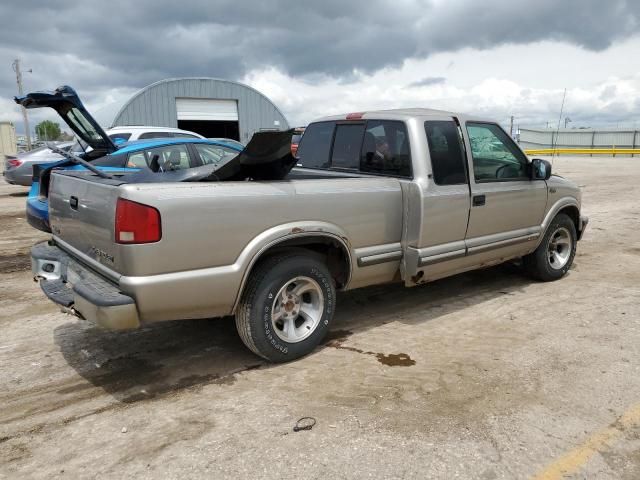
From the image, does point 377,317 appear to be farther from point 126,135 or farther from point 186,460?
point 126,135

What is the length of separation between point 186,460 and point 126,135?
11.0 meters

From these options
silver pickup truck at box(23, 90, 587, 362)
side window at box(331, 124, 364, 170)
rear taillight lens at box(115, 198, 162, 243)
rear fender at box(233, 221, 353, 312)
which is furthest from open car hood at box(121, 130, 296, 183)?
side window at box(331, 124, 364, 170)

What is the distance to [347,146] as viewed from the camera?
16.6ft

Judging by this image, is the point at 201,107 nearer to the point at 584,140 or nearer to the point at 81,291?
the point at 81,291

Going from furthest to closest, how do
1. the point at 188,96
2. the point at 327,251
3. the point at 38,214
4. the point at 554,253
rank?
the point at 188,96 → the point at 38,214 → the point at 554,253 → the point at 327,251

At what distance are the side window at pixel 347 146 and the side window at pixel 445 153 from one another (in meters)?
0.70

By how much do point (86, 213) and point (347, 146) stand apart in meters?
2.54

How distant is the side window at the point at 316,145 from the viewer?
17.3ft

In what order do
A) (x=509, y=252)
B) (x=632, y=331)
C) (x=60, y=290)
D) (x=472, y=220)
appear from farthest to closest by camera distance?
1. (x=509, y=252)
2. (x=472, y=220)
3. (x=632, y=331)
4. (x=60, y=290)

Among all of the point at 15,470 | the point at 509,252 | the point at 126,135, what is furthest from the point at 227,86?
the point at 15,470

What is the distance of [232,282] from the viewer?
11.2 ft

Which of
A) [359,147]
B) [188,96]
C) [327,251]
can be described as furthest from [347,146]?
[188,96]

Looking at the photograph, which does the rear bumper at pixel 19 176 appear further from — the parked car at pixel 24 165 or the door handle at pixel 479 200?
the door handle at pixel 479 200

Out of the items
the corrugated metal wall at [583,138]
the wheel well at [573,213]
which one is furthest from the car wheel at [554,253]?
the corrugated metal wall at [583,138]
